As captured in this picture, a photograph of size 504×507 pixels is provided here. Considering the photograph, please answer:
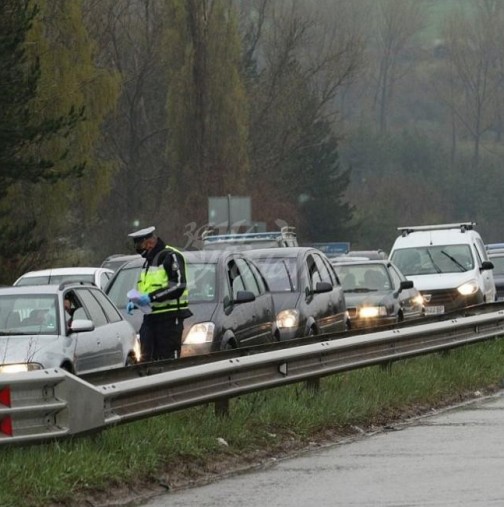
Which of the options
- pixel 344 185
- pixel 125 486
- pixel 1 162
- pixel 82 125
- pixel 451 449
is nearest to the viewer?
pixel 125 486

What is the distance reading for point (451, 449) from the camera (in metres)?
12.1

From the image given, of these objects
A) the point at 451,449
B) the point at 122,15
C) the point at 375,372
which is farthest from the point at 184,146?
the point at 451,449

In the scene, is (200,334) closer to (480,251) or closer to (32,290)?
(32,290)

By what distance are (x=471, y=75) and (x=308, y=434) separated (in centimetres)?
14572

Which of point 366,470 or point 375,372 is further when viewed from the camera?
point 375,372

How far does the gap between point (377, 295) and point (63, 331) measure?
1197cm

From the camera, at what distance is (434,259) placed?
1276 inches

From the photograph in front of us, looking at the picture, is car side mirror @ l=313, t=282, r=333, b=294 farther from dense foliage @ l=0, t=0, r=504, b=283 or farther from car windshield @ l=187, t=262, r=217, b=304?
dense foliage @ l=0, t=0, r=504, b=283

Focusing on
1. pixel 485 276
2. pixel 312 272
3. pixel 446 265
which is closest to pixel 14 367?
pixel 312 272

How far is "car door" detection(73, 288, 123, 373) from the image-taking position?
52.4 ft

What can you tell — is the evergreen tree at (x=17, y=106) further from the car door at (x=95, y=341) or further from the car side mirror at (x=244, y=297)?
the car door at (x=95, y=341)

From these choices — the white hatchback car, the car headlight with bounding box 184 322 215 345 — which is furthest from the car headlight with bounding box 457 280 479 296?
the car headlight with bounding box 184 322 215 345

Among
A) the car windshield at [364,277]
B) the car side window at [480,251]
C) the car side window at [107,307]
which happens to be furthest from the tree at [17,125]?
the car side window at [107,307]

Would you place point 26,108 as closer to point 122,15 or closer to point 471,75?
point 122,15
